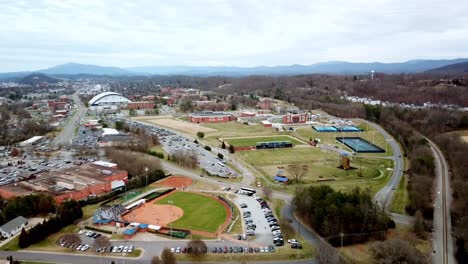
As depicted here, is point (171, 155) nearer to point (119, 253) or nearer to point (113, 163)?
point (113, 163)

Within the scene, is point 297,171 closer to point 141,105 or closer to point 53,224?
point 53,224

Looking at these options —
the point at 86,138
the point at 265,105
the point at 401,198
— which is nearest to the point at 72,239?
the point at 401,198

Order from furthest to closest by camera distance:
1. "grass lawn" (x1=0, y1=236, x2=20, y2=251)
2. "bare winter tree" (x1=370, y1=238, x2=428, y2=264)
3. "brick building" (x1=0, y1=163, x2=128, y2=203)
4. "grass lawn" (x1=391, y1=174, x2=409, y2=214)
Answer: "brick building" (x1=0, y1=163, x2=128, y2=203), "grass lawn" (x1=391, y1=174, x2=409, y2=214), "grass lawn" (x1=0, y1=236, x2=20, y2=251), "bare winter tree" (x1=370, y1=238, x2=428, y2=264)

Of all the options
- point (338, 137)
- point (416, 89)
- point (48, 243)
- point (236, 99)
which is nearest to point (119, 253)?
point (48, 243)

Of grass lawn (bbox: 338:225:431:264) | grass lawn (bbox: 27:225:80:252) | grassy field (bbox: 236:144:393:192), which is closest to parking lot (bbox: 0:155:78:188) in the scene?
grass lawn (bbox: 27:225:80:252)

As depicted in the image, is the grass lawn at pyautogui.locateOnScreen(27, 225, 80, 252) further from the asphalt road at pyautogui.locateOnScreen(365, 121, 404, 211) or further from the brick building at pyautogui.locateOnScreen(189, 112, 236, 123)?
the brick building at pyautogui.locateOnScreen(189, 112, 236, 123)

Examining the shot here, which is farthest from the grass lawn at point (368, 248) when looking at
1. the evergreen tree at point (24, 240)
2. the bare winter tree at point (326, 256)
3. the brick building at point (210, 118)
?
the brick building at point (210, 118)
